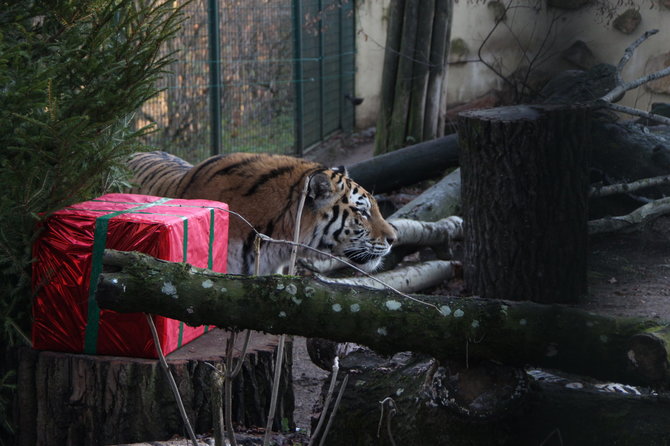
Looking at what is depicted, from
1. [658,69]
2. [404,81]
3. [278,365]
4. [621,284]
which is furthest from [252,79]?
[278,365]

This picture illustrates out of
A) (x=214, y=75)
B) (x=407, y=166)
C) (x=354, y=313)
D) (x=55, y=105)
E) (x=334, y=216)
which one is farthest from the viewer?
(x=214, y=75)

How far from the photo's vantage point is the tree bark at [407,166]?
7.19 m

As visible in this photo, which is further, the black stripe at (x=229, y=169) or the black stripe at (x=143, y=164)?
the black stripe at (x=143, y=164)

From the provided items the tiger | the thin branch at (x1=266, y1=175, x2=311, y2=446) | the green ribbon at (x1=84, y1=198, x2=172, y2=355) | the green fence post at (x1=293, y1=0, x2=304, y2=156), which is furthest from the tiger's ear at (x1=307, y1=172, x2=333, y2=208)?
the green fence post at (x1=293, y1=0, x2=304, y2=156)

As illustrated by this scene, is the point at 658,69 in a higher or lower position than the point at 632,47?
lower

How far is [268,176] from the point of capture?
4.28 m

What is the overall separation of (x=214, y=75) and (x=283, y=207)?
4.43m

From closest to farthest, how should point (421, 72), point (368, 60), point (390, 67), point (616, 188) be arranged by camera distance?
point (616, 188) < point (421, 72) < point (390, 67) < point (368, 60)

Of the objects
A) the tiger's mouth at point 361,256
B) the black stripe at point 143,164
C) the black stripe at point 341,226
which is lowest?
the tiger's mouth at point 361,256

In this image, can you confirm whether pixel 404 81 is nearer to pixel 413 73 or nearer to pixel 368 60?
pixel 413 73

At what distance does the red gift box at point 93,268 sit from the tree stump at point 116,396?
7 centimetres

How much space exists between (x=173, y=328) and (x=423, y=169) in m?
4.40

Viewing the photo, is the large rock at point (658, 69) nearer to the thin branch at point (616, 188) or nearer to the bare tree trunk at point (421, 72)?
the thin branch at point (616, 188)

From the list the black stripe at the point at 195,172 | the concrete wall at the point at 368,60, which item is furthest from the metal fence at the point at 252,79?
the black stripe at the point at 195,172
